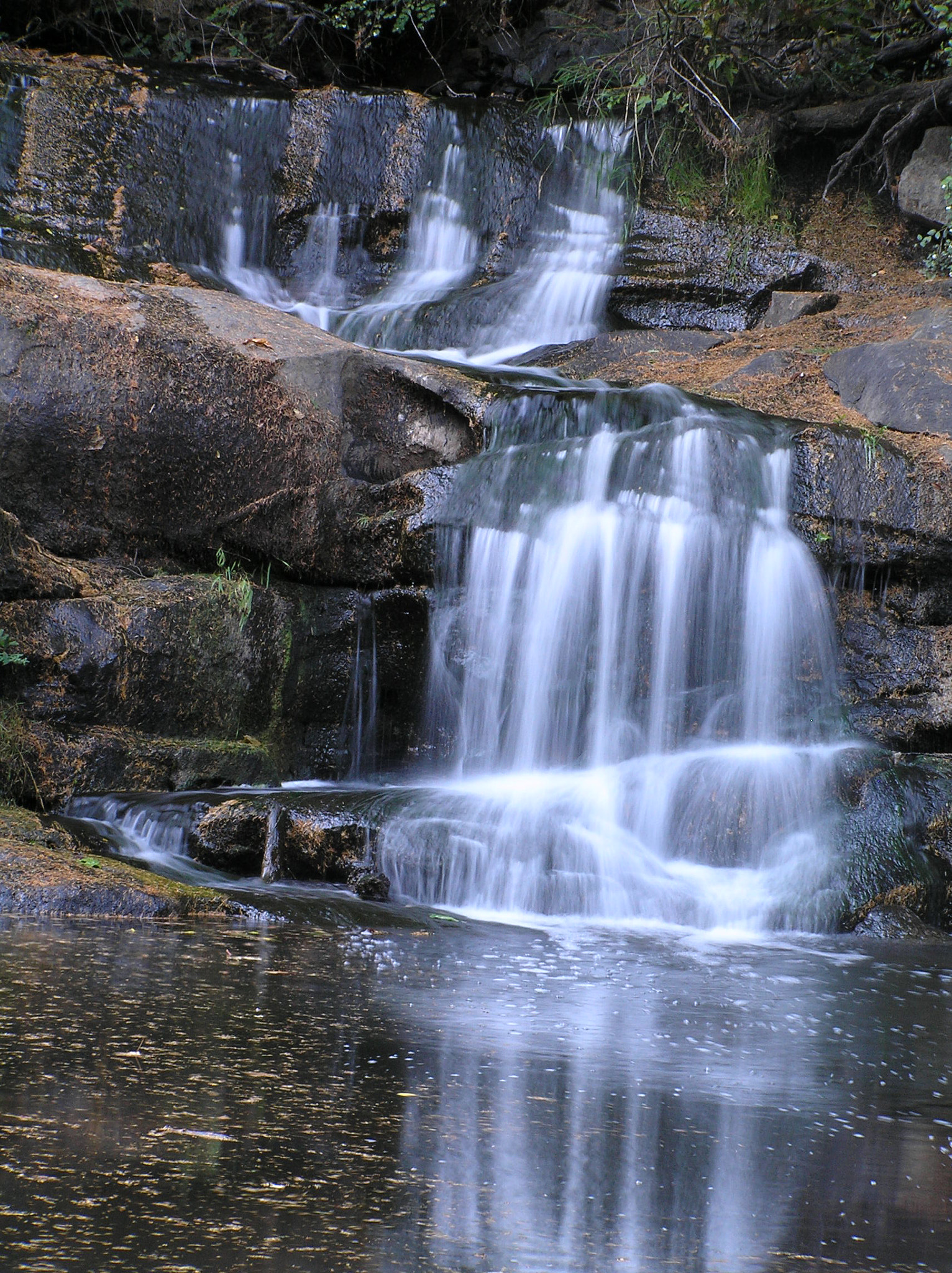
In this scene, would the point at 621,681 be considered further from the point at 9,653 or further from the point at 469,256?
the point at 469,256

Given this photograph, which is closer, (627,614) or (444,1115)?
(444,1115)

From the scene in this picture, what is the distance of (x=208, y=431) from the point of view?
687cm

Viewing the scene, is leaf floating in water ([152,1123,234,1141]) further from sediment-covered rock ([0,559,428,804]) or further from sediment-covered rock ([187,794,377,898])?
sediment-covered rock ([0,559,428,804])

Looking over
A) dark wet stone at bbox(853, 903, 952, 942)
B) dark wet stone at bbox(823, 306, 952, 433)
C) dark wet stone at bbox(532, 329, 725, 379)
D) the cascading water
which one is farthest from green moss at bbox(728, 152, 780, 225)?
dark wet stone at bbox(853, 903, 952, 942)

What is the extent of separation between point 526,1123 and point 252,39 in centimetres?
1306

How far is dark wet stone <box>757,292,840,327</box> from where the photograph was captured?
10070 mm

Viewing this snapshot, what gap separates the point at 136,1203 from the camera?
1500 mm

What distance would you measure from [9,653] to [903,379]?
20.1 ft

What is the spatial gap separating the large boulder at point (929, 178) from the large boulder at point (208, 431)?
5.25m

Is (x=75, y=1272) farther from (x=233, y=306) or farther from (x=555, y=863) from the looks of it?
(x=233, y=306)

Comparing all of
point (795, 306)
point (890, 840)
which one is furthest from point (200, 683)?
point (795, 306)

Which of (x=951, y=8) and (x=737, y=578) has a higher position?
(x=951, y=8)

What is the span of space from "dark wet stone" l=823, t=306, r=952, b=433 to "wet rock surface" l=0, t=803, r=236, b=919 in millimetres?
5831

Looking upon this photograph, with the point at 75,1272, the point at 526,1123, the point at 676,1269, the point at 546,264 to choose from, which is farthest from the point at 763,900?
the point at 546,264
